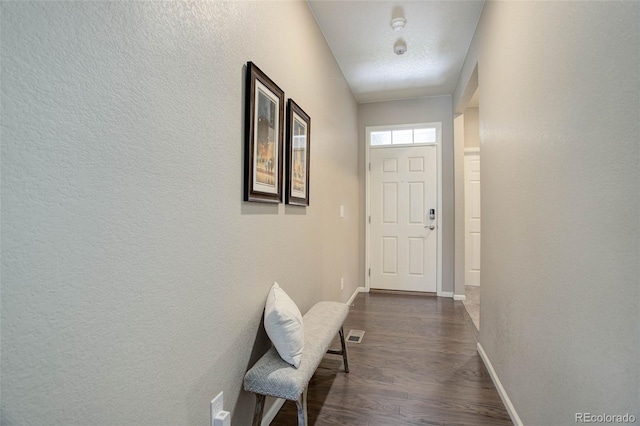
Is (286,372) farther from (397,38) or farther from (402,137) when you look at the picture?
(402,137)

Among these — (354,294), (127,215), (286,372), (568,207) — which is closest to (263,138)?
(127,215)

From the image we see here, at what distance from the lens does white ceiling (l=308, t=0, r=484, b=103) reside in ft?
7.76

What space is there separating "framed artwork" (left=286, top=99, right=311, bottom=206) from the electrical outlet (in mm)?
1043

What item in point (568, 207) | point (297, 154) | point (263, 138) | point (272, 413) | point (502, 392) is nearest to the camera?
point (568, 207)

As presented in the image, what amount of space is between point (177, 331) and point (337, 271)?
2.24 metres

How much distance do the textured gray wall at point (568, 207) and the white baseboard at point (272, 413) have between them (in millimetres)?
1239

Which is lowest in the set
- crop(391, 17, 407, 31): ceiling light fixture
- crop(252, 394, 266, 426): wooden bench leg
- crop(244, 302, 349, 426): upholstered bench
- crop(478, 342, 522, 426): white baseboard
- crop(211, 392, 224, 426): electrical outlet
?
crop(478, 342, 522, 426): white baseboard

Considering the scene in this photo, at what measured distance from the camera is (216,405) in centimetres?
124

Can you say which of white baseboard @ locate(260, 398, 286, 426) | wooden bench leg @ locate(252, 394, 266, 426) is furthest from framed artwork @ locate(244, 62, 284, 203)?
white baseboard @ locate(260, 398, 286, 426)

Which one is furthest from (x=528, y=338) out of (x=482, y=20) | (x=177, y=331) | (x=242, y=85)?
(x=482, y=20)

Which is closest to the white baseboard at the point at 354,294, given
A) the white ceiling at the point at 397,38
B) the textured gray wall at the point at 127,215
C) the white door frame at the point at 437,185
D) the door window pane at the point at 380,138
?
the white door frame at the point at 437,185

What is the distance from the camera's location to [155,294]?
0.96 m

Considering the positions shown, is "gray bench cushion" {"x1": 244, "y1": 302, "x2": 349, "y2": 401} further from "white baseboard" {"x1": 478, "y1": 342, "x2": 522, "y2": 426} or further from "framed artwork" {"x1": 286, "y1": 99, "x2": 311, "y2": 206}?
"white baseboard" {"x1": 478, "y1": 342, "x2": 522, "y2": 426}

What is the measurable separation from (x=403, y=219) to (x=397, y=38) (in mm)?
2257
